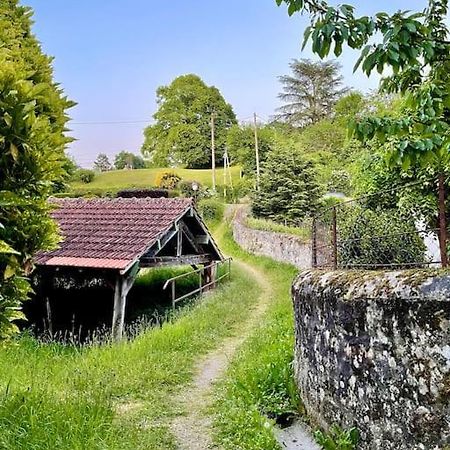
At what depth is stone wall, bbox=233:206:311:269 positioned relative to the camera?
16484 millimetres

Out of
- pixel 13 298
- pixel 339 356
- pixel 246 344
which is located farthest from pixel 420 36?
pixel 246 344

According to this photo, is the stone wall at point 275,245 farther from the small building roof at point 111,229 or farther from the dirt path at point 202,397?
the dirt path at point 202,397

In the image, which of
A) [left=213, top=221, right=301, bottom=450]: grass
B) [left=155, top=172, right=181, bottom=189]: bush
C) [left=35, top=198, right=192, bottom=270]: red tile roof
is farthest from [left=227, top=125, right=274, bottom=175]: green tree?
[left=213, top=221, right=301, bottom=450]: grass

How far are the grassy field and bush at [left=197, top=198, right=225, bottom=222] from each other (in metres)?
11.1

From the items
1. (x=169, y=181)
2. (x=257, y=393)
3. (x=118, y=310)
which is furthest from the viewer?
(x=169, y=181)

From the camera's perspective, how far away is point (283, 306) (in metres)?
11.0

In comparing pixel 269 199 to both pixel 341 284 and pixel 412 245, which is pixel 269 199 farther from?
pixel 341 284

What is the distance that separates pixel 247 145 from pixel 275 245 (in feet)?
98.2

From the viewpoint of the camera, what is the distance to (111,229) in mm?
12766

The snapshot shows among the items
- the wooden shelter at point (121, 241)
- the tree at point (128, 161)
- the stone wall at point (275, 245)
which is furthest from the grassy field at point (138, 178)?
the wooden shelter at point (121, 241)

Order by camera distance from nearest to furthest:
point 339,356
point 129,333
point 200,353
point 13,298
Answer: point 339,356 → point 13,298 → point 200,353 → point 129,333

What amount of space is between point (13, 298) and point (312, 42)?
3.76 metres

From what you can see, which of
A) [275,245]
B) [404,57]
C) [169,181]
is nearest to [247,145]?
[169,181]

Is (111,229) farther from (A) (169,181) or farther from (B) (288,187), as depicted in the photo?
(A) (169,181)
